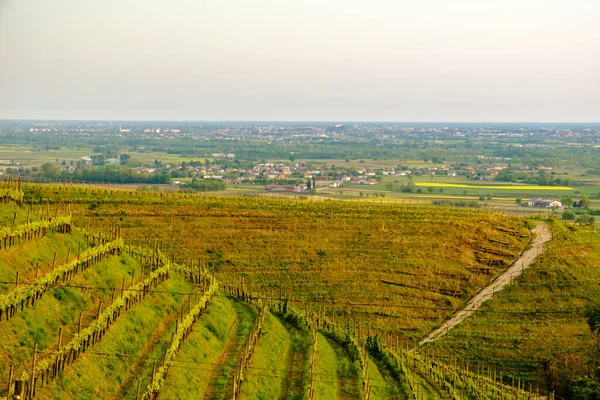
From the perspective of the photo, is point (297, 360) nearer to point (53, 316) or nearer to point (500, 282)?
point (53, 316)

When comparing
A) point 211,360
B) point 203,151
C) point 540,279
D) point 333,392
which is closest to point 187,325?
point 211,360

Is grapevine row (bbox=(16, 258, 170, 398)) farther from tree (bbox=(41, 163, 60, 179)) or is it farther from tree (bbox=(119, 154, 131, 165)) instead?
tree (bbox=(119, 154, 131, 165))

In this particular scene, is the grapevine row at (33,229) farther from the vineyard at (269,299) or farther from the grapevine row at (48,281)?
the grapevine row at (48,281)

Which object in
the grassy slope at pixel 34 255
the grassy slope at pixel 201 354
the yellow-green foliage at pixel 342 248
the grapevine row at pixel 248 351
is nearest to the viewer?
the grassy slope at pixel 201 354

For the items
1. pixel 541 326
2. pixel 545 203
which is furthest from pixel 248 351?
pixel 545 203

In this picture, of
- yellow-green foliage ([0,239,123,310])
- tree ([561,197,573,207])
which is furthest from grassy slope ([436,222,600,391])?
tree ([561,197,573,207])

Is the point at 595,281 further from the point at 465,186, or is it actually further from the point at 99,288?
the point at 465,186

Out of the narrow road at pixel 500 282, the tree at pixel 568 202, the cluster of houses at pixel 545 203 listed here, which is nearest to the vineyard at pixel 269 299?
the narrow road at pixel 500 282
